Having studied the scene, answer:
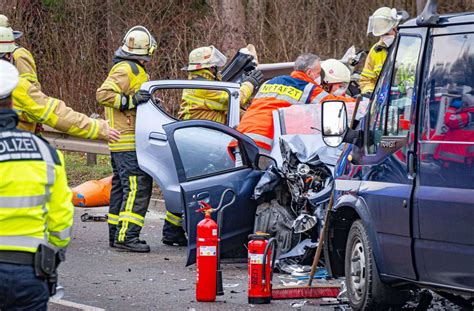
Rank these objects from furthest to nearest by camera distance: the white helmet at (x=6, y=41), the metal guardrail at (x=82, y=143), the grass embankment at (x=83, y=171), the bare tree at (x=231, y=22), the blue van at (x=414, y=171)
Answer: the bare tree at (x=231, y=22)
the grass embankment at (x=83, y=171)
the metal guardrail at (x=82, y=143)
the white helmet at (x=6, y=41)
the blue van at (x=414, y=171)

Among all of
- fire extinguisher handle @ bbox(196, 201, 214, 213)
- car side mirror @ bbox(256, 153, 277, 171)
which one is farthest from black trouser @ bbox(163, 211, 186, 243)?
fire extinguisher handle @ bbox(196, 201, 214, 213)

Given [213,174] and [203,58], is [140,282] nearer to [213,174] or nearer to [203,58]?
[213,174]

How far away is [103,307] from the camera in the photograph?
8.09m

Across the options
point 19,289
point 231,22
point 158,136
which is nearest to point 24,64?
point 158,136

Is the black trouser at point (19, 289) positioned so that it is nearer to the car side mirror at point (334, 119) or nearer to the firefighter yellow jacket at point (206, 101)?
the car side mirror at point (334, 119)

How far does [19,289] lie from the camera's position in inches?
199

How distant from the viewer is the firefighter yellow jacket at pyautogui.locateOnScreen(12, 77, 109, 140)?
7.32 metres

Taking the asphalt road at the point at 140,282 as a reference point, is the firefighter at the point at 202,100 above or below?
above

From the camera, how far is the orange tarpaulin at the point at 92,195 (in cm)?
1344

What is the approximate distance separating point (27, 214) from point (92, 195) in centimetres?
833

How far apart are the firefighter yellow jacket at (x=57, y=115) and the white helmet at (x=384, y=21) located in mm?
5056

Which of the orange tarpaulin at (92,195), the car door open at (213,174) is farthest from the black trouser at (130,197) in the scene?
the orange tarpaulin at (92,195)

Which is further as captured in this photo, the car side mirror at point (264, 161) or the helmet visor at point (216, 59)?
the helmet visor at point (216, 59)

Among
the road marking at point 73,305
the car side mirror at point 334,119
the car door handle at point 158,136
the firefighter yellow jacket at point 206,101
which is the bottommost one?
the road marking at point 73,305
